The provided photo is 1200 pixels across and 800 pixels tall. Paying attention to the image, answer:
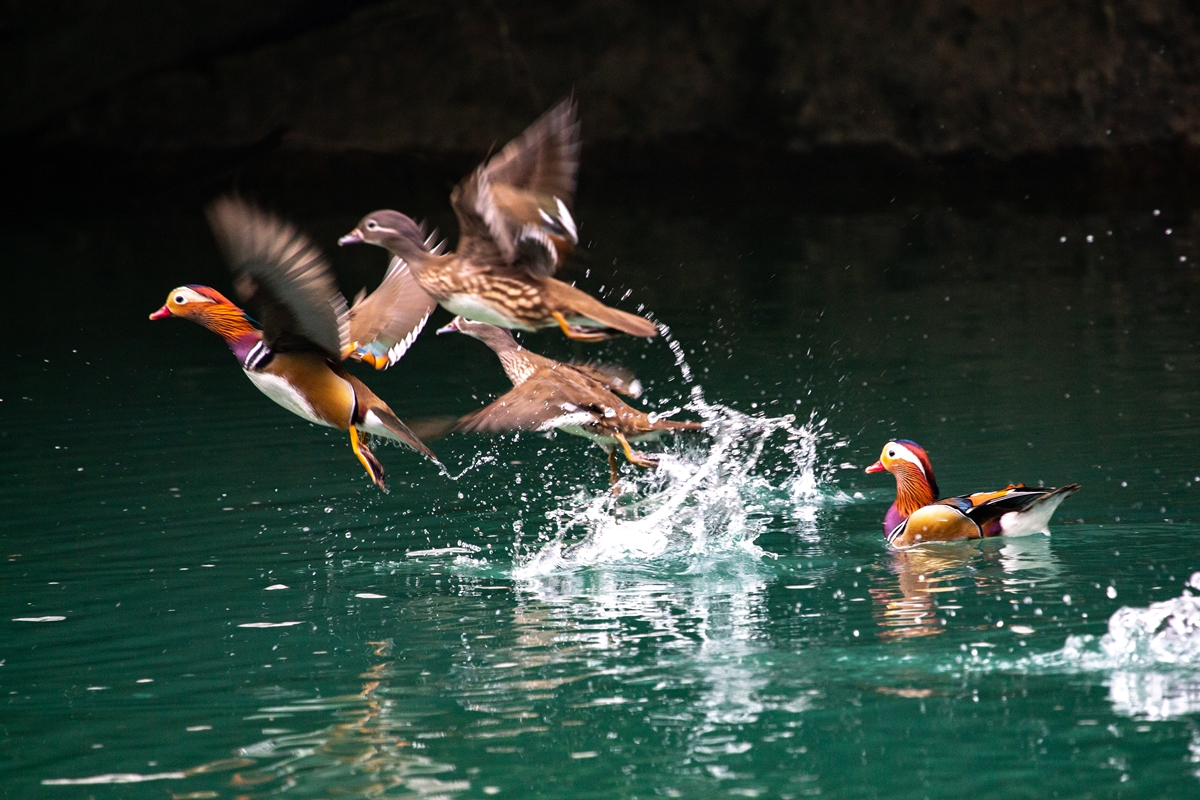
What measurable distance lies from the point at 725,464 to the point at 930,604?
202 centimetres

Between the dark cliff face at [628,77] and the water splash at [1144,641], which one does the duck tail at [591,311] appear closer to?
the water splash at [1144,641]

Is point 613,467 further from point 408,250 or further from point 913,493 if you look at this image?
point 408,250

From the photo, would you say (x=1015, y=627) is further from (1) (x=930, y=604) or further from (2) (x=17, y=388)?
(2) (x=17, y=388)

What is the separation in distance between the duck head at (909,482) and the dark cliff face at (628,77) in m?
15.9

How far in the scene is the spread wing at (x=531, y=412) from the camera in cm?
641

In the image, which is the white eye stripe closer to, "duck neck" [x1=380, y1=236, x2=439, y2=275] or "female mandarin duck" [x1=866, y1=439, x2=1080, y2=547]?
"female mandarin duck" [x1=866, y1=439, x2=1080, y2=547]

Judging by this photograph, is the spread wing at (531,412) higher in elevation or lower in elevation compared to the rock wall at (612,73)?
lower

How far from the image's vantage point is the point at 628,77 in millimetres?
23922

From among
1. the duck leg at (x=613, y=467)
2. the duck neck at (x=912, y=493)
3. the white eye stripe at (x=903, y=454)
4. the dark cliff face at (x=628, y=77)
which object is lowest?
the duck neck at (x=912, y=493)

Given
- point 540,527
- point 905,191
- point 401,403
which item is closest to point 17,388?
point 401,403

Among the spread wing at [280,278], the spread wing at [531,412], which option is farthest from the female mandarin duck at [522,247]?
the spread wing at [531,412]

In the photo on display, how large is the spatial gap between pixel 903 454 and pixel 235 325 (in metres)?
2.91

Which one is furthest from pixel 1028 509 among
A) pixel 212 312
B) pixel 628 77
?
pixel 628 77

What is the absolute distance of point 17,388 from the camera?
11328 millimetres
